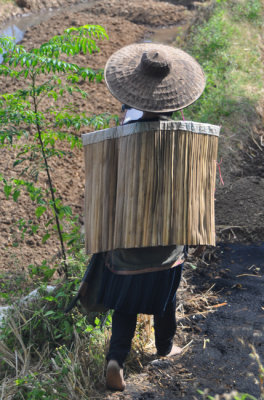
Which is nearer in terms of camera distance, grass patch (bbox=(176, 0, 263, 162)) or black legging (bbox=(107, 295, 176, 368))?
black legging (bbox=(107, 295, 176, 368))

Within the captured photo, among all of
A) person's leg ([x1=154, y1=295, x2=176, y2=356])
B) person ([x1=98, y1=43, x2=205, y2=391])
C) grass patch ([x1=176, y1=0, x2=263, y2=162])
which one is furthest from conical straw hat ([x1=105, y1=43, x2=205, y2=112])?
grass patch ([x1=176, y1=0, x2=263, y2=162])

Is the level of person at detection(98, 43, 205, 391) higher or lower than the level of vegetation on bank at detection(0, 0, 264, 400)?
higher

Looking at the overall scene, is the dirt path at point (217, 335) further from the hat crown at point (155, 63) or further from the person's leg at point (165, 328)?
the hat crown at point (155, 63)

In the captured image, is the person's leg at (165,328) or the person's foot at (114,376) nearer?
the person's foot at (114,376)

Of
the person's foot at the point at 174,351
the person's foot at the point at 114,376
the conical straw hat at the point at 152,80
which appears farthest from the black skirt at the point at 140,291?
the conical straw hat at the point at 152,80

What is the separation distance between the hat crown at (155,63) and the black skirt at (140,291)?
0.91 meters

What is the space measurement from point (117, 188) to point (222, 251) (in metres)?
2.01

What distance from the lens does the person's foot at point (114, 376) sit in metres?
2.66

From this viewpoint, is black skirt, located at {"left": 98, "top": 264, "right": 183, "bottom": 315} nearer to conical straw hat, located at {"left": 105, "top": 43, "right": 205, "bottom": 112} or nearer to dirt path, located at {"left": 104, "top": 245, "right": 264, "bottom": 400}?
dirt path, located at {"left": 104, "top": 245, "right": 264, "bottom": 400}

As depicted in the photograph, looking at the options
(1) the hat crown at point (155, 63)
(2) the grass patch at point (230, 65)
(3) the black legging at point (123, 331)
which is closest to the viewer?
(1) the hat crown at point (155, 63)

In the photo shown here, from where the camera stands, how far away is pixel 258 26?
8320mm

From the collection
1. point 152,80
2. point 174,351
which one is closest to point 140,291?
point 174,351

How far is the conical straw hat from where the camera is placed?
7.55 ft

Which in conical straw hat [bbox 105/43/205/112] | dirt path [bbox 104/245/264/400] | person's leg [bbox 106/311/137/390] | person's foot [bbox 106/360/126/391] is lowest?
dirt path [bbox 104/245/264/400]
